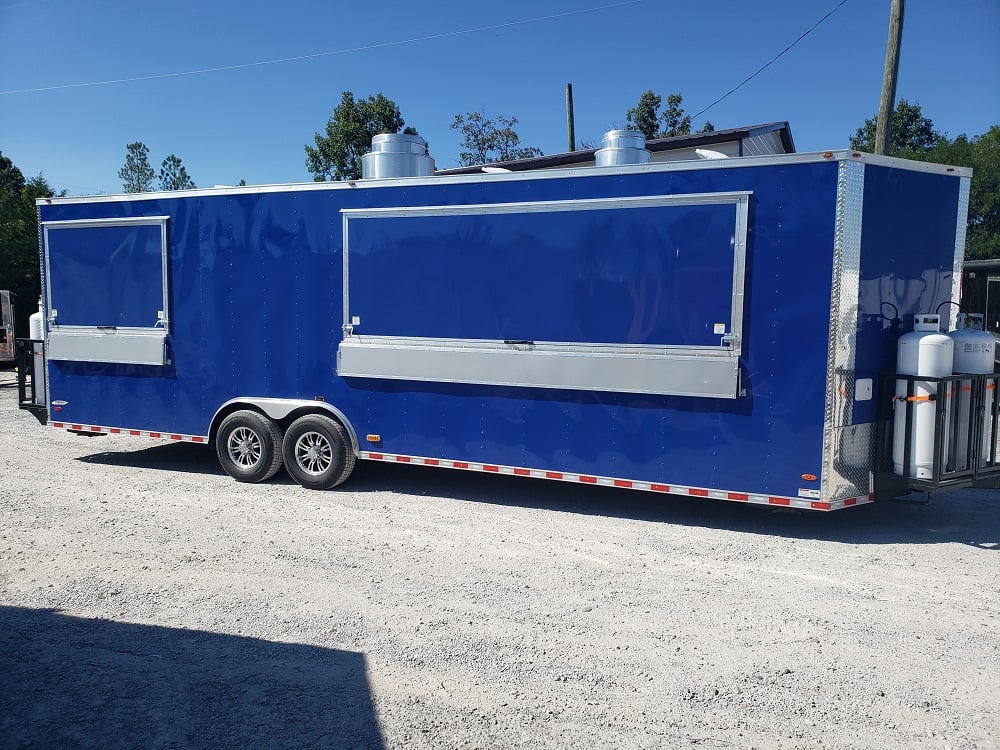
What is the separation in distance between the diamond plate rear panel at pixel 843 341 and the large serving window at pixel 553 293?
71 centimetres

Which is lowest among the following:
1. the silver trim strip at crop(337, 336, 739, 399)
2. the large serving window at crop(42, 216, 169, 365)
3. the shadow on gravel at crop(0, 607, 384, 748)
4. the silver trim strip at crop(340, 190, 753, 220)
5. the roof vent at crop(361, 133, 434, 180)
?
the shadow on gravel at crop(0, 607, 384, 748)

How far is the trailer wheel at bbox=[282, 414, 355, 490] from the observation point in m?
8.12

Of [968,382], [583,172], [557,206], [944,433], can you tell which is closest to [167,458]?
[557,206]

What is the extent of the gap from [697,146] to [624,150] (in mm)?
7433

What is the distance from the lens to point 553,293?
714cm

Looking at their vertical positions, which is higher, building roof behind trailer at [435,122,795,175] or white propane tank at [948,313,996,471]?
building roof behind trailer at [435,122,795,175]

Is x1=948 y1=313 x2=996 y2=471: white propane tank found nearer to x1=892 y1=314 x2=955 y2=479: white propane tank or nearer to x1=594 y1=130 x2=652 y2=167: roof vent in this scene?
x1=892 y1=314 x2=955 y2=479: white propane tank

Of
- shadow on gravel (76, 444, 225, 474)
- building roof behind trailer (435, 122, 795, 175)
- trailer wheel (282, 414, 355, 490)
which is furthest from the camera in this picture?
building roof behind trailer (435, 122, 795, 175)

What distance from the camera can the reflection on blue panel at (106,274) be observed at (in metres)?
8.89

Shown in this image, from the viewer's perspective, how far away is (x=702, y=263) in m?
6.57

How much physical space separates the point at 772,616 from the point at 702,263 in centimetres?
292

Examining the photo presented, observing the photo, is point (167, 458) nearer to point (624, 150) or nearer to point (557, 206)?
point (557, 206)

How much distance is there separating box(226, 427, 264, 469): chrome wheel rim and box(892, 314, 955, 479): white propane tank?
243 inches

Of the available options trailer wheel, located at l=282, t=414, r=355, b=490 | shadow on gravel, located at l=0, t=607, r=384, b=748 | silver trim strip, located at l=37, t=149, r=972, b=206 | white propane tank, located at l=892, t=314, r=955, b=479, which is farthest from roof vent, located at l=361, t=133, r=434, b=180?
shadow on gravel, located at l=0, t=607, r=384, b=748
